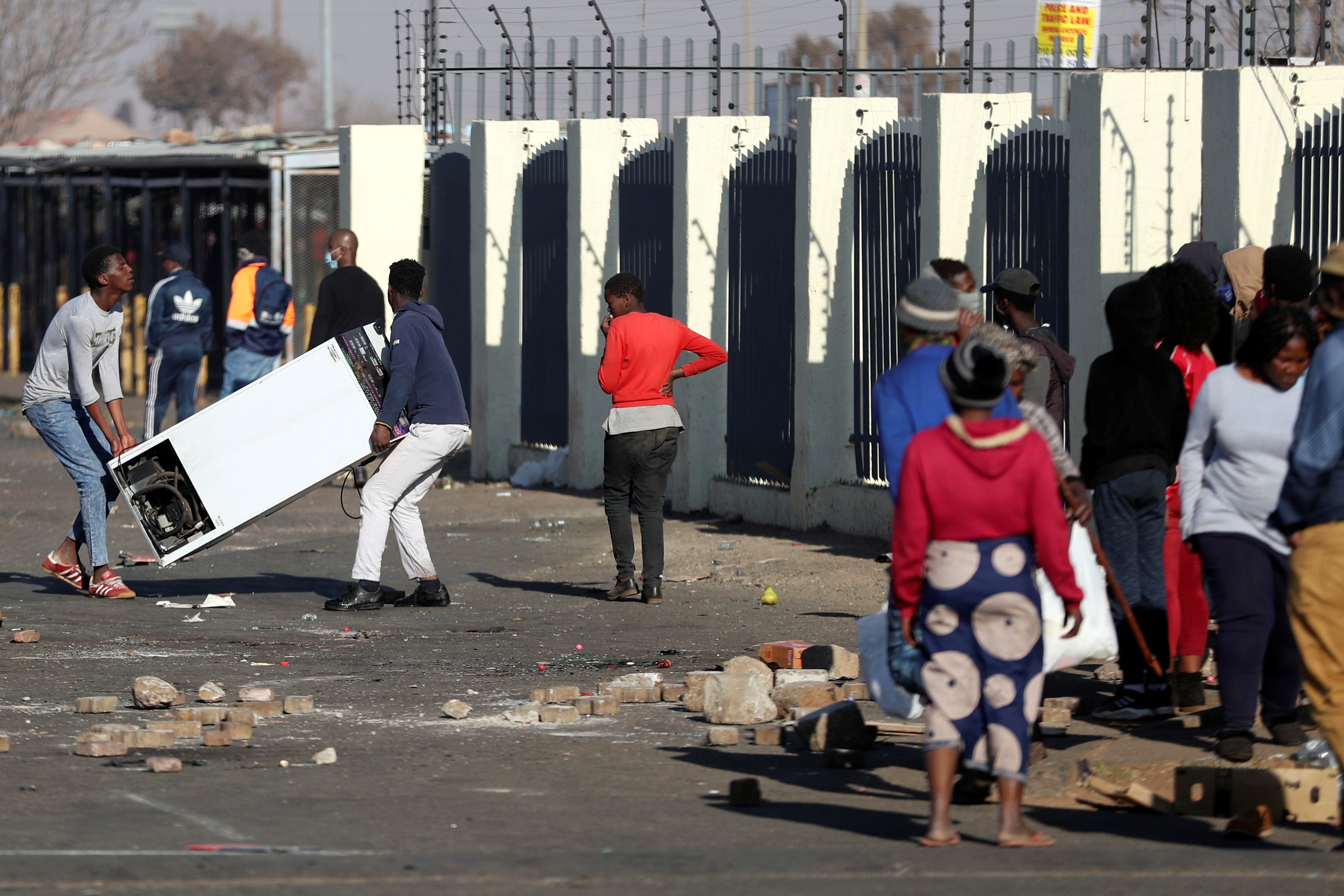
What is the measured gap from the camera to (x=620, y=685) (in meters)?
7.87

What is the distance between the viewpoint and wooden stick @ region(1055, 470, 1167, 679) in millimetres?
5789

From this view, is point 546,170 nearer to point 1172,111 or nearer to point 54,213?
point 1172,111

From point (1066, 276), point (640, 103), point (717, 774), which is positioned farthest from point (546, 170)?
point (717, 774)

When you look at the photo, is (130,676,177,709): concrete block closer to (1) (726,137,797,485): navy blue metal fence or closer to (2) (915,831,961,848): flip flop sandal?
(2) (915,831,961,848): flip flop sandal

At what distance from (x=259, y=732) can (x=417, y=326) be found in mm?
3424

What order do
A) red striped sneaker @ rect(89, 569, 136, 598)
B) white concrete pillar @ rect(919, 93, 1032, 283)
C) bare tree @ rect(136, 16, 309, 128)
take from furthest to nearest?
bare tree @ rect(136, 16, 309, 128) < white concrete pillar @ rect(919, 93, 1032, 283) < red striped sneaker @ rect(89, 569, 136, 598)

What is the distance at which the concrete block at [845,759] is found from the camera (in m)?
6.50

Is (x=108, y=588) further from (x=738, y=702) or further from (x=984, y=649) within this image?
(x=984, y=649)

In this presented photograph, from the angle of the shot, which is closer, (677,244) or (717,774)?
(717,774)

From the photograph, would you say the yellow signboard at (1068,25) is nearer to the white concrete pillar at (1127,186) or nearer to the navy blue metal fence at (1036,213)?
the navy blue metal fence at (1036,213)

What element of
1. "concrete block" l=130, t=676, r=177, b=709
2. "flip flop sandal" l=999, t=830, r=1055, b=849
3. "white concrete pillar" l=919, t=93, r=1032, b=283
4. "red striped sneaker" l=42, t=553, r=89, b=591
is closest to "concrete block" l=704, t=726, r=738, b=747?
"flip flop sandal" l=999, t=830, r=1055, b=849

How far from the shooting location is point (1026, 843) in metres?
5.38

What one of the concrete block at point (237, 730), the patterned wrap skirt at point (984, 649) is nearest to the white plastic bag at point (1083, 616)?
the patterned wrap skirt at point (984, 649)

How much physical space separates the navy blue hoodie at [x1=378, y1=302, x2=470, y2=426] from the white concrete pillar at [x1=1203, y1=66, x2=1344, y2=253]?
4.20 metres
